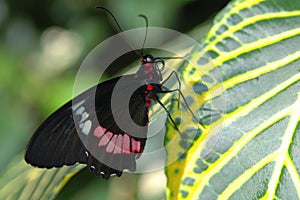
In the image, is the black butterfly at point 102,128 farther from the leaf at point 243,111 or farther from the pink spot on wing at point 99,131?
the leaf at point 243,111

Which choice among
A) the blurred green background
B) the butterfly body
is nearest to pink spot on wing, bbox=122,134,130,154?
the butterfly body

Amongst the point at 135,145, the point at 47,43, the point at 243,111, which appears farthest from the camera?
the point at 47,43

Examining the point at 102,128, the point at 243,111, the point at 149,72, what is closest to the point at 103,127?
the point at 102,128

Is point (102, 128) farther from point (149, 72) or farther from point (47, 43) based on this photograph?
point (47, 43)

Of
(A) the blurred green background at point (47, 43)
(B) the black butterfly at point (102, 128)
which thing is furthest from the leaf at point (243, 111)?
(A) the blurred green background at point (47, 43)

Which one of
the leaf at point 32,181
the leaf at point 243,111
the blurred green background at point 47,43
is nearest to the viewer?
the leaf at point 243,111

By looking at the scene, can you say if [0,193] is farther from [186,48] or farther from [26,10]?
A: [26,10]

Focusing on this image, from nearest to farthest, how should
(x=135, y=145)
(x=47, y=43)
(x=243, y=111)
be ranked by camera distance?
1. (x=243, y=111)
2. (x=135, y=145)
3. (x=47, y=43)
